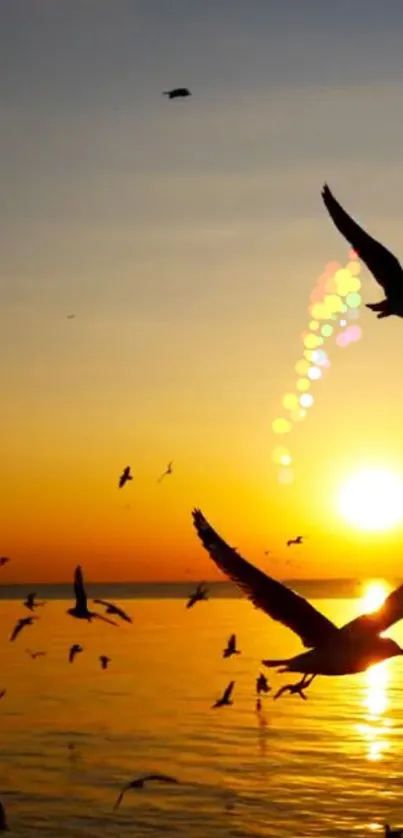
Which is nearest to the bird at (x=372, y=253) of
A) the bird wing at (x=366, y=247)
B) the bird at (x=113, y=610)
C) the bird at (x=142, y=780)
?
the bird wing at (x=366, y=247)

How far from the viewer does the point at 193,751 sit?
46.0m

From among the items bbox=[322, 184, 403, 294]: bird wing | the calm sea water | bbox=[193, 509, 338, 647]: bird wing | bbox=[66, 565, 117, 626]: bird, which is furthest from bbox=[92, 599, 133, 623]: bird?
A: bbox=[322, 184, 403, 294]: bird wing

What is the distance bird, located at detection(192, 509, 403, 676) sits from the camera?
1203 cm

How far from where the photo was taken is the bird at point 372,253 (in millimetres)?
12969

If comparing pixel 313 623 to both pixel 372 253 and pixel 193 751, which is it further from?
pixel 193 751

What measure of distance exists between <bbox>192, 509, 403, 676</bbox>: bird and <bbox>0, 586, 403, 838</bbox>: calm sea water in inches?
849

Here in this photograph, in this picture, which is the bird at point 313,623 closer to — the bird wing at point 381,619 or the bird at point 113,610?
the bird wing at point 381,619

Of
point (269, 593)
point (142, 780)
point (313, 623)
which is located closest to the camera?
point (313, 623)

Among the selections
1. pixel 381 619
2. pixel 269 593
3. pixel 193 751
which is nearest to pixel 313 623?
pixel 269 593

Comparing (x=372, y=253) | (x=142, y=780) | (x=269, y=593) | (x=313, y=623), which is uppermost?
(x=372, y=253)

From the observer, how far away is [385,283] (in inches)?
517

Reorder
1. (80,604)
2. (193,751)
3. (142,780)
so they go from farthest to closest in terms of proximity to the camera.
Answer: (193,751) → (80,604) → (142,780)

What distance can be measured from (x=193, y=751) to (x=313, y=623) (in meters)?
34.5

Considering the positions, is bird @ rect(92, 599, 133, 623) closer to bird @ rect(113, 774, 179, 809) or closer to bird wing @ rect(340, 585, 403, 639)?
bird @ rect(113, 774, 179, 809)
